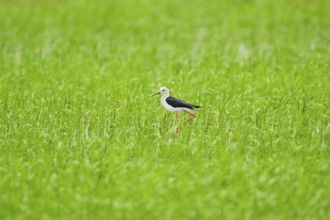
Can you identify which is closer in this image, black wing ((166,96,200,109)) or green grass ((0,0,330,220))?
green grass ((0,0,330,220))

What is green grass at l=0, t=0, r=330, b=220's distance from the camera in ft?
18.4

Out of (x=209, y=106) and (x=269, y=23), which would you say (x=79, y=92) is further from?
(x=269, y=23)

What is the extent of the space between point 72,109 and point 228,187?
3489mm

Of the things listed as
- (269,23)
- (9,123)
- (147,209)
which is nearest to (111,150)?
(147,209)

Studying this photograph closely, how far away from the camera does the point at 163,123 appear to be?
7.75 metres

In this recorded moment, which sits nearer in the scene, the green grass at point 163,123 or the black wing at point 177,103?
the green grass at point 163,123

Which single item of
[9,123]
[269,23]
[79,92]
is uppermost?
[269,23]

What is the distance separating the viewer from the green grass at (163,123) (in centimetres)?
561

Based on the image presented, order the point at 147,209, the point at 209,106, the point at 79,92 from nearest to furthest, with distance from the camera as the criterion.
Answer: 1. the point at 147,209
2. the point at 209,106
3. the point at 79,92

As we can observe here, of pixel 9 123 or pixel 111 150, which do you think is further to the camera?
pixel 9 123

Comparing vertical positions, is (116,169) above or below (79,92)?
below

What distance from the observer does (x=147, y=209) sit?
17.5 feet

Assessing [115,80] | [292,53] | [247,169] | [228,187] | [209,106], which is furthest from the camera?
[292,53]

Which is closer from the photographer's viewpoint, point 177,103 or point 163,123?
point 177,103
